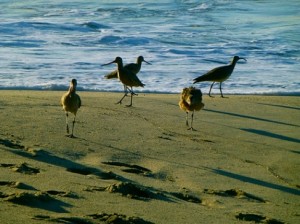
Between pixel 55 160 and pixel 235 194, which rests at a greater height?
pixel 55 160

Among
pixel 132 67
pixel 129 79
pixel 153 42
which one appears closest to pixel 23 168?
pixel 129 79

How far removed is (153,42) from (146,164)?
15.7m

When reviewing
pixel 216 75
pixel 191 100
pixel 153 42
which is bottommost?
pixel 191 100

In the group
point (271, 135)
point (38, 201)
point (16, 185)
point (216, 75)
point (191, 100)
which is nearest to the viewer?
point (38, 201)

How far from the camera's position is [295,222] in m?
5.54

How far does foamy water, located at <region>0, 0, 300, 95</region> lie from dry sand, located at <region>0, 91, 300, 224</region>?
3576 millimetres

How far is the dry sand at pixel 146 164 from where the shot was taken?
17.6 feet

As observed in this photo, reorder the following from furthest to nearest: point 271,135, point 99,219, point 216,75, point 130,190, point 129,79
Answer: point 216,75 → point 129,79 → point 271,135 → point 130,190 → point 99,219

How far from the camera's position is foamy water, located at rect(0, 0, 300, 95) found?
14.9m

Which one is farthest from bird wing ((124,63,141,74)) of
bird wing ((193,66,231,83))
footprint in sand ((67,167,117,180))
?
footprint in sand ((67,167,117,180))

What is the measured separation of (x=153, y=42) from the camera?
22562 millimetres

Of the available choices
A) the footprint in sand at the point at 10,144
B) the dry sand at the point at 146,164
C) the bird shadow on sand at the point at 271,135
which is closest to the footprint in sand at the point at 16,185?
the dry sand at the point at 146,164

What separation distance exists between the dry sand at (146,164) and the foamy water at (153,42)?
3576 mm

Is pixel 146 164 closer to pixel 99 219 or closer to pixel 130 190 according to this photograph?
pixel 130 190
